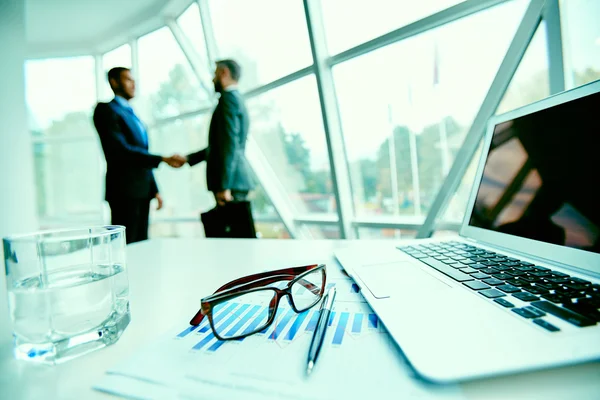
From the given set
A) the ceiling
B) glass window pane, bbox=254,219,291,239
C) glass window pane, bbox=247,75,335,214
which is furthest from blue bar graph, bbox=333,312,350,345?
the ceiling

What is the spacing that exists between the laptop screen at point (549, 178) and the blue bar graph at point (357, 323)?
16.3 inches

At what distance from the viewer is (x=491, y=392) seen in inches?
10.7

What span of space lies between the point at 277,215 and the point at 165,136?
92.5 inches

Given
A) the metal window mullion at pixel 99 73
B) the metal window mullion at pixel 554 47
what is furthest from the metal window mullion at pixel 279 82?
the metal window mullion at pixel 99 73

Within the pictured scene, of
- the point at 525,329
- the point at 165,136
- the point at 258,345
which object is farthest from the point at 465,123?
the point at 165,136

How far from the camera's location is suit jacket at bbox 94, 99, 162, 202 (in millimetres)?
2090

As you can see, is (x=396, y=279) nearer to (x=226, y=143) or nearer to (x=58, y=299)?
(x=58, y=299)

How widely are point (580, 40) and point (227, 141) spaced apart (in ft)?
6.23

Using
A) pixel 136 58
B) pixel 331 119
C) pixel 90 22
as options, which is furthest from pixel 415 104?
pixel 90 22

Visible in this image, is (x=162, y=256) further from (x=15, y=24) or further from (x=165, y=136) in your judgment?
(x=165, y=136)

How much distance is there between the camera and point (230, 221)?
1.78 meters

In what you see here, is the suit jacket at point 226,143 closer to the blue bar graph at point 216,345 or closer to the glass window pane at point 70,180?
the blue bar graph at point 216,345

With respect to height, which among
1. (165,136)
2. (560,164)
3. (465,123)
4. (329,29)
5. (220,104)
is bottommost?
(560,164)

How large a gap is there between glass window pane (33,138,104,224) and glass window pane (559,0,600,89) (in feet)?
20.5
